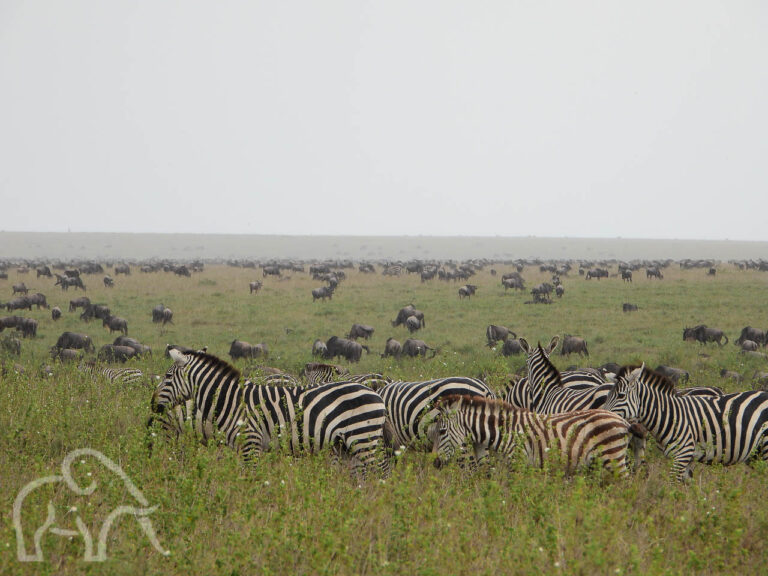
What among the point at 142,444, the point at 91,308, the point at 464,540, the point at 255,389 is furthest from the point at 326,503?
the point at 91,308

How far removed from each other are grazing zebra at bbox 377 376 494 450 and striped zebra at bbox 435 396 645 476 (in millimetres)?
700

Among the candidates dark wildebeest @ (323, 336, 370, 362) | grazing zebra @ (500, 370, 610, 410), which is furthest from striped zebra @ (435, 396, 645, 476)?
dark wildebeest @ (323, 336, 370, 362)

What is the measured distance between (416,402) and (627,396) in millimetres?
2567

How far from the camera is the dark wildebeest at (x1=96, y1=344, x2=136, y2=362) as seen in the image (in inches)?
659

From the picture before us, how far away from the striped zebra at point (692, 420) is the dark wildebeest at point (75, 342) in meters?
15.2

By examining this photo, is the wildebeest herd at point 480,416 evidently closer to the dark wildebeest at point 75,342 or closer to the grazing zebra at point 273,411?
the grazing zebra at point 273,411

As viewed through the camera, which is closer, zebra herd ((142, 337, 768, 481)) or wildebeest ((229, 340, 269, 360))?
zebra herd ((142, 337, 768, 481))

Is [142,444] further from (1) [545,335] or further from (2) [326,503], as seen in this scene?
(1) [545,335]

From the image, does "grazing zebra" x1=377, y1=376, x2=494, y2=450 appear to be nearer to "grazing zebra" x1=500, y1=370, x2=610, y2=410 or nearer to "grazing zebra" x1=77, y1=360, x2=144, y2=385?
"grazing zebra" x1=500, y1=370, x2=610, y2=410

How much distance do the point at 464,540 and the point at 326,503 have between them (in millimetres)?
1162

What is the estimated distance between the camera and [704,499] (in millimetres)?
5770

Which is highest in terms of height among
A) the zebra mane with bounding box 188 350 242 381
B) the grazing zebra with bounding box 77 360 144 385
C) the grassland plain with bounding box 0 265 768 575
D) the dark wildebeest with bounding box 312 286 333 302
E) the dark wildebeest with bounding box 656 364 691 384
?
the zebra mane with bounding box 188 350 242 381

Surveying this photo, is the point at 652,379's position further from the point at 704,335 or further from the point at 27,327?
the point at 27,327

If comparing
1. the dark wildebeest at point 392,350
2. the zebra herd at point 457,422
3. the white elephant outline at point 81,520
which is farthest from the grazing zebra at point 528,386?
the dark wildebeest at point 392,350
